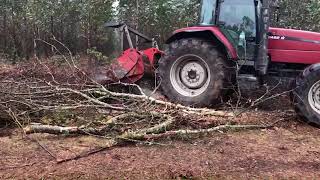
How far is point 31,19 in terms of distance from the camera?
15.8m

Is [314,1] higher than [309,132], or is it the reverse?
[314,1]

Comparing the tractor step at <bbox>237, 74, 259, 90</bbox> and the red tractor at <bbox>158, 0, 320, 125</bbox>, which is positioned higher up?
the red tractor at <bbox>158, 0, 320, 125</bbox>

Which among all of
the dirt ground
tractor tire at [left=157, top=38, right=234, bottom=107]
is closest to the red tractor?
tractor tire at [left=157, top=38, right=234, bottom=107]

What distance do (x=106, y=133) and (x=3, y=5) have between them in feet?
41.3

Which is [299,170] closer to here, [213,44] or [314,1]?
[213,44]

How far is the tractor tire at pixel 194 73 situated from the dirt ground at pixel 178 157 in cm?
128

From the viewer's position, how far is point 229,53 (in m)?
6.78

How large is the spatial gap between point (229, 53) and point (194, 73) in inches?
26.9

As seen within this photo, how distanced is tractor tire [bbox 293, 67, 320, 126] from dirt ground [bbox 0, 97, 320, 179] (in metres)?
0.27

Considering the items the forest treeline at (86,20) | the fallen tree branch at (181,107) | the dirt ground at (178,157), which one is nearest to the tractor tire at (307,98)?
the dirt ground at (178,157)

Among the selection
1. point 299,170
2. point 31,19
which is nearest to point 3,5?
point 31,19

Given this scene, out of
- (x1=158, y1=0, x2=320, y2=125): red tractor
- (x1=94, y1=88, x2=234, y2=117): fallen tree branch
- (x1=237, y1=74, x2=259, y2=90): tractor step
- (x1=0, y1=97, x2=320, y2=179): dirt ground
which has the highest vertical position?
(x1=158, y1=0, x2=320, y2=125): red tractor

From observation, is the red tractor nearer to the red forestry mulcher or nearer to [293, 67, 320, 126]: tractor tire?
the red forestry mulcher

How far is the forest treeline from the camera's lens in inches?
594
